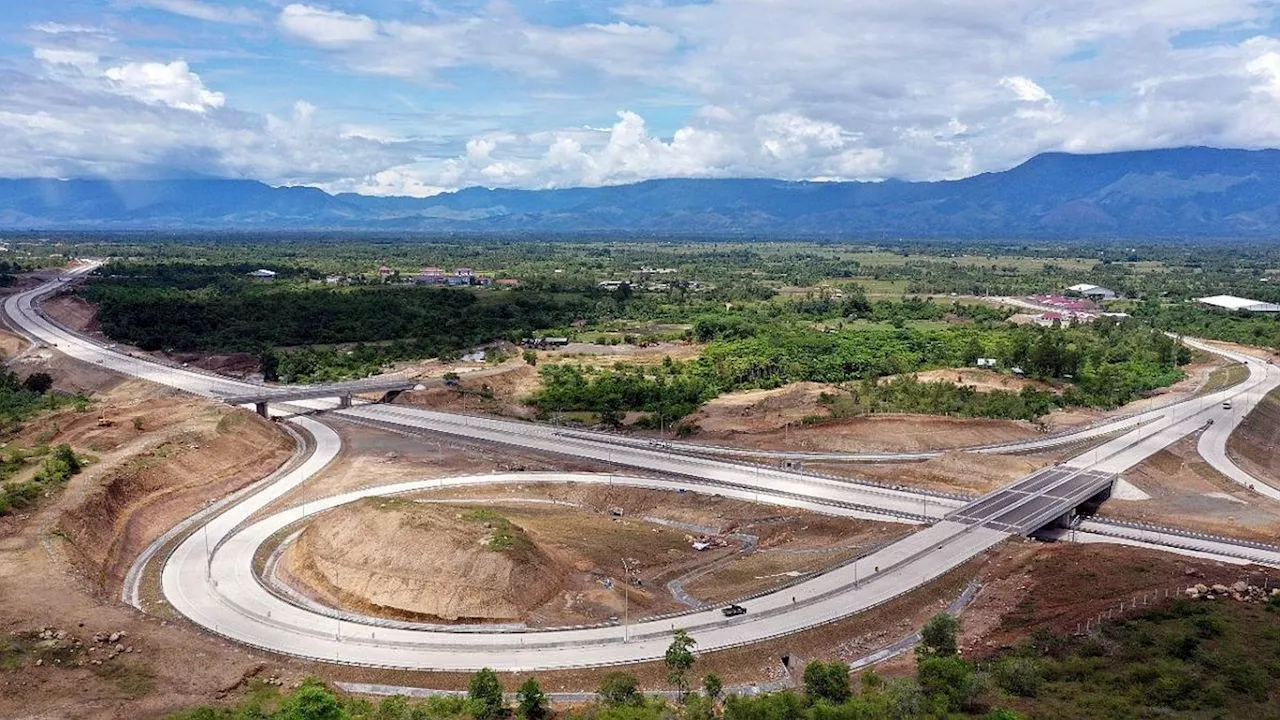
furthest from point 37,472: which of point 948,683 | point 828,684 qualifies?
point 948,683

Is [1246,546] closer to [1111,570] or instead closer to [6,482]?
[1111,570]

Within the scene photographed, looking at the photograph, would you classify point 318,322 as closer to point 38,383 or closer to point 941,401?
point 38,383

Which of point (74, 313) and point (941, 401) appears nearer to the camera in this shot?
point (941, 401)

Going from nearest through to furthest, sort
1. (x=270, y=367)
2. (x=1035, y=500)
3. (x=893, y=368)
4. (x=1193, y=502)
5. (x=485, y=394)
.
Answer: (x=1035, y=500) < (x=1193, y=502) < (x=485, y=394) < (x=893, y=368) < (x=270, y=367)

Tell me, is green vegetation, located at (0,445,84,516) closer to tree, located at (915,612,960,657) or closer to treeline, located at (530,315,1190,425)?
treeline, located at (530,315,1190,425)

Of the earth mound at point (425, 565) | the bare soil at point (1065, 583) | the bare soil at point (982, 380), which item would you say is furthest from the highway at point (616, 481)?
the bare soil at point (982, 380)

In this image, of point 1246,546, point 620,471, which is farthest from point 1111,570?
point 620,471
